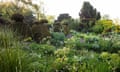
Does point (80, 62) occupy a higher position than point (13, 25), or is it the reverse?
point (13, 25)

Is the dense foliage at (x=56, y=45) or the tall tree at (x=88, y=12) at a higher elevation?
A: the tall tree at (x=88, y=12)

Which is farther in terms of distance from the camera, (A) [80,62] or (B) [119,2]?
(B) [119,2]

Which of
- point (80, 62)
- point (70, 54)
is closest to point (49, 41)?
point (70, 54)

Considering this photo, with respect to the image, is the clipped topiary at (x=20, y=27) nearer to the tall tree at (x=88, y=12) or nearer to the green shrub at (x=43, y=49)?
the green shrub at (x=43, y=49)

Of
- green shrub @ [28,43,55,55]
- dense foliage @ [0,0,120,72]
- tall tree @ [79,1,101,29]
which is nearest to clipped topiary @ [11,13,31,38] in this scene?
dense foliage @ [0,0,120,72]

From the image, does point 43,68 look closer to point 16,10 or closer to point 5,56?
point 5,56

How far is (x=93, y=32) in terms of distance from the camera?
52.3ft

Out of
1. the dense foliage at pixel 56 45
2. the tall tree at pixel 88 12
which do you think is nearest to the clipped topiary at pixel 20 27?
the dense foliage at pixel 56 45

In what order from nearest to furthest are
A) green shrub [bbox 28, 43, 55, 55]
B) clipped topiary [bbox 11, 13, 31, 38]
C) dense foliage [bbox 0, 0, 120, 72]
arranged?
dense foliage [bbox 0, 0, 120, 72]
green shrub [bbox 28, 43, 55, 55]
clipped topiary [bbox 11, 13, 31, 38]

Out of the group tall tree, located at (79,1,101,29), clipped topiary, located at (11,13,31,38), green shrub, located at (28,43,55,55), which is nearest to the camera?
green shrub, located at (28,43,55,55)

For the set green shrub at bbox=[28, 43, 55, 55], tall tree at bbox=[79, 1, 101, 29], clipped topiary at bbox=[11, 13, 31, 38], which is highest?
tall tree at bbox=[79, 1, 101, 29]

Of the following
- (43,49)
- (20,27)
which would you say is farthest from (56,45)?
(43,49)

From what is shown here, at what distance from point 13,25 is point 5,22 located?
1.11ft

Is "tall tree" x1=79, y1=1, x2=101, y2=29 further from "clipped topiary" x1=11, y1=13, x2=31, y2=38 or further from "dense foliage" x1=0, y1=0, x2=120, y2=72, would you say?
"clipped topiary" x1=11, y1=13, x2=31, y2=38
